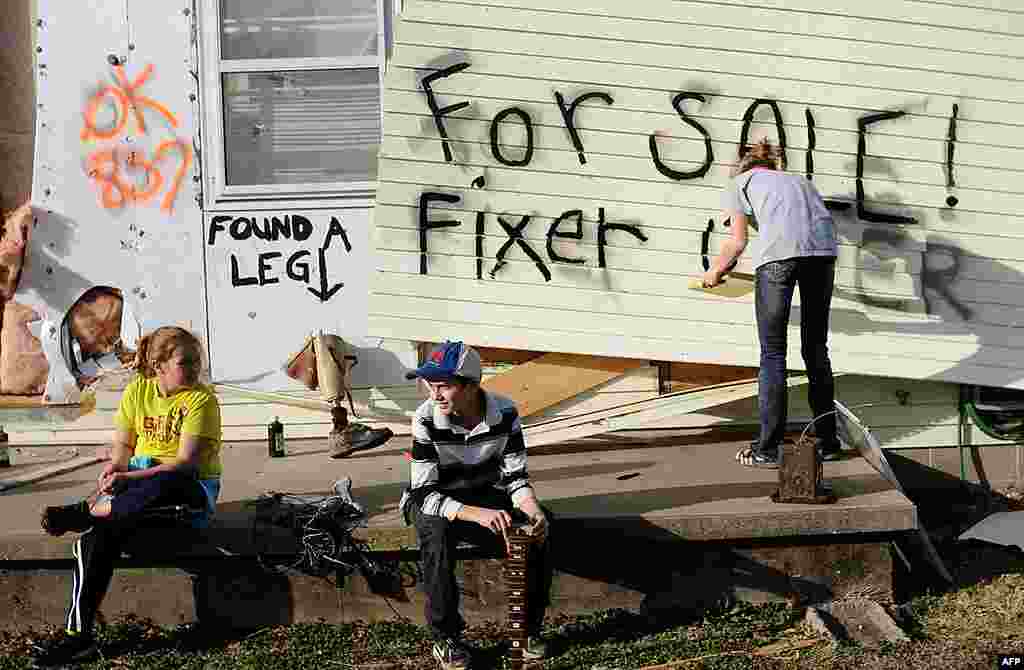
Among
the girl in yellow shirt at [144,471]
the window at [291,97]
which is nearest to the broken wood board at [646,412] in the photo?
the window at [291,97]

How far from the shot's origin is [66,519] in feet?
20.0

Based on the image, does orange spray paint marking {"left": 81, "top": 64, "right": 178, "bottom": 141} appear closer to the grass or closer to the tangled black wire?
the tangled black wire

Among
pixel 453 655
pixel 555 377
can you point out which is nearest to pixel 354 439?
pixel 555 377

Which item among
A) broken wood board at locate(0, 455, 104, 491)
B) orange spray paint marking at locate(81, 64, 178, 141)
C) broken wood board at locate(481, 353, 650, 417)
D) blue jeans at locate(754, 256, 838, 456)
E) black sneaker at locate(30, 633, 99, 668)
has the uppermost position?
orange spray paint marking at locate(81, 64, 178, 141)

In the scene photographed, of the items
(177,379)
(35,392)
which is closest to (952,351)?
A: (177,379)

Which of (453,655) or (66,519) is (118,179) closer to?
(66,519)

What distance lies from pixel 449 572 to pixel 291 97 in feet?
11.5

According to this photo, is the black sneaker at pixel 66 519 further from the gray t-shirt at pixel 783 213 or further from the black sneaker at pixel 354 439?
the gray t-shirt at pixel 783 213

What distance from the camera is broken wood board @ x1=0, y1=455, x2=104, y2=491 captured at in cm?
762

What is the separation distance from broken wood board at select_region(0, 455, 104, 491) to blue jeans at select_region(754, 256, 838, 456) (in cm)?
346

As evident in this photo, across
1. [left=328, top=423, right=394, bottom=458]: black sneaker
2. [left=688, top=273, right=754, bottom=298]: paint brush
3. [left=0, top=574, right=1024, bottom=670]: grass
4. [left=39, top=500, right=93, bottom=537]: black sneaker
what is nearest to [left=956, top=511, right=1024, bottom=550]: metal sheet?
[left=0, top=574, right=1024, bottom=670]: grass

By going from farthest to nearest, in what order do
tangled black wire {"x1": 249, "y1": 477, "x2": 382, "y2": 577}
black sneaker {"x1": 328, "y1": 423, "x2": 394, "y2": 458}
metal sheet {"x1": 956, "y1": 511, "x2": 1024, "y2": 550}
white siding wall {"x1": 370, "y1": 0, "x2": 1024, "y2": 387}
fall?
1. black sneaker {"x1": 328, "y1": 423, "x2": 394, "y2": 458}
2. white siding wall {"x1": 370, "y1": 0, "x2": 1024, "y2": 387}
3. metal sheet {"x1": 956, "y1": 511, "x2": 1024, "y2": 550}
4. tangled black wire {"x1": 249, "y1": 477, "x2": 382, "y2": 577}

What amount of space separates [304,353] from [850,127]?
120 inches

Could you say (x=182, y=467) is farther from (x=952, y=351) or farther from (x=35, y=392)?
(x=952, y=351)
